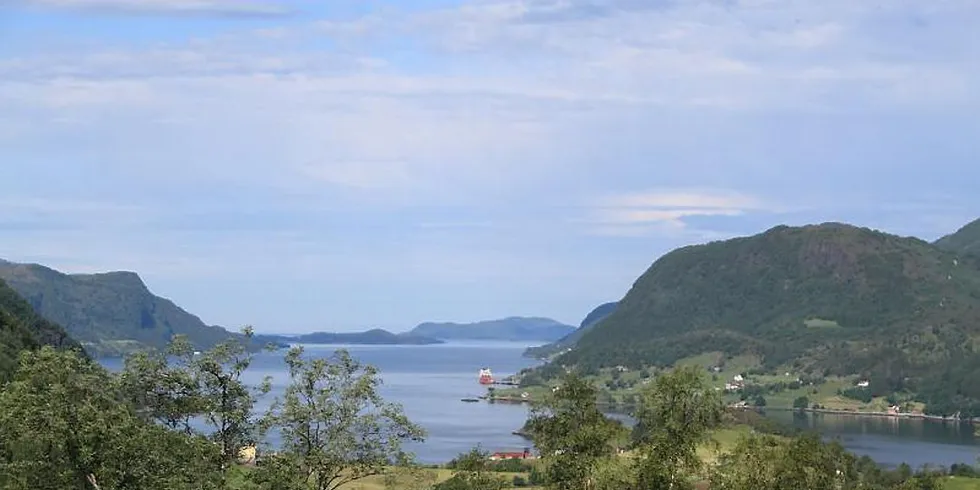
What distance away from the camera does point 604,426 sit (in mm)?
39188

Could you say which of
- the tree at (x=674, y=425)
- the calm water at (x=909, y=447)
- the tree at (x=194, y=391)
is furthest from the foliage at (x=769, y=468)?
the calm water at (x=909, y=447)

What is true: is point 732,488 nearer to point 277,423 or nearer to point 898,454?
point 277,423

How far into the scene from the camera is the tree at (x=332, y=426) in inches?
1196

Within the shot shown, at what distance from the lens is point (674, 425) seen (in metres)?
38.6

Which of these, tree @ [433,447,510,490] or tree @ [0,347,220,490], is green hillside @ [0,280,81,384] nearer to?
tree @ [433,447,510,490]

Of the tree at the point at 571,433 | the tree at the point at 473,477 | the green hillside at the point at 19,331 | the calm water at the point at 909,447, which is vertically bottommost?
the calm water at the point at 909,447

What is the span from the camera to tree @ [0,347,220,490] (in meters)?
25.5

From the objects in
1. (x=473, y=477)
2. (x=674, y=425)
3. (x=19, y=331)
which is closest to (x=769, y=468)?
(x=674, y=425)

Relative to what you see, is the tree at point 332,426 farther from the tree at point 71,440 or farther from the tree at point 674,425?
the tree at point 674,425

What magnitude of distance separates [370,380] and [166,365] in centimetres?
525

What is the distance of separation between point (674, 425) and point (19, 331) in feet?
363

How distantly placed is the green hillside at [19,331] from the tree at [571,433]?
53.6 meters

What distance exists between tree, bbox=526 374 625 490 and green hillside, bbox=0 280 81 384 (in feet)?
176

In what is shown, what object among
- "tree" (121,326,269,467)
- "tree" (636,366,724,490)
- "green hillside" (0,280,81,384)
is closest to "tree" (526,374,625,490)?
"tree" (636,366,724,490)
